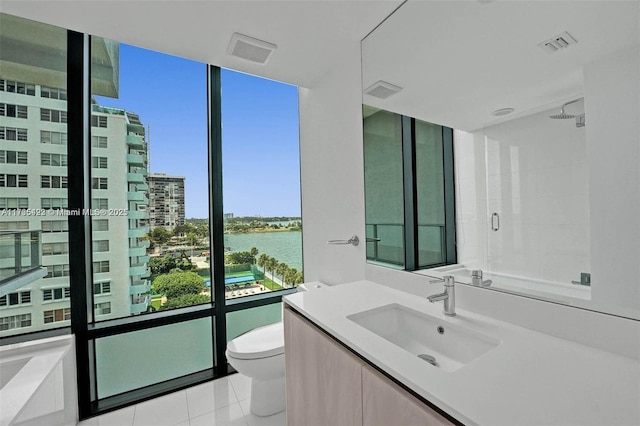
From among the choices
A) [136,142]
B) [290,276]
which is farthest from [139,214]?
[290,276]

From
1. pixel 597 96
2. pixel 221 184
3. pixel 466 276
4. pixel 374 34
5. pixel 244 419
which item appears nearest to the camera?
pixel 597 96

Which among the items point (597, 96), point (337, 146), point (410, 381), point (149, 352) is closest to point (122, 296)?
point (149, 352)

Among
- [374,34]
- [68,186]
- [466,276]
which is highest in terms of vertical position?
[374,34]

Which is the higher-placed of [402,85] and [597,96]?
[402,85]

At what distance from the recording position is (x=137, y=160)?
203cm

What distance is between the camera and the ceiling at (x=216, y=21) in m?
1.39

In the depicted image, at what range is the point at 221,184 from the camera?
2.27m

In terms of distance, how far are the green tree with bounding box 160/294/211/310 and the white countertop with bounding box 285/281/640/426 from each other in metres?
1.59

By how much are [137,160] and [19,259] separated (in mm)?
886

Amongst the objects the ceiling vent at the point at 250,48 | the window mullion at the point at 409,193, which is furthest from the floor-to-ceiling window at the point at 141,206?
the window mullion at the point at 409,193

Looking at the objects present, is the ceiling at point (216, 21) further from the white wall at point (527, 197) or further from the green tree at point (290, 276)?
the green tree at point (290, 276)

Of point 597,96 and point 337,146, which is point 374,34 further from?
point 597,96

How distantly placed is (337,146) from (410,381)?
5.30 feet

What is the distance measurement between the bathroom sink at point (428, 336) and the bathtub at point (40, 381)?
1.58 m
